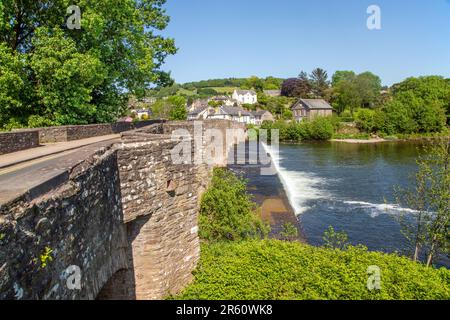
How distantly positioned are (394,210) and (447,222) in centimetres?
1000

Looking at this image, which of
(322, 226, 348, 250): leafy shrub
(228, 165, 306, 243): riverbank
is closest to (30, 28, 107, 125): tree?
(228, 165, 306, 243): riverbank

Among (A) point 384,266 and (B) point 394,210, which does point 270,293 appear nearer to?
(A) point 384,266

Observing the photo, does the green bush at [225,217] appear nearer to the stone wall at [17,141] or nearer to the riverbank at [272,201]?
the riverbank at [272,201]

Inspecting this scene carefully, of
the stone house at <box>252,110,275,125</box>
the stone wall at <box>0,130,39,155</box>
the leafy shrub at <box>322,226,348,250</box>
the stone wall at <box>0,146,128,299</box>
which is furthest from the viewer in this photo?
the stone house at <box>252,110,275,125</box>

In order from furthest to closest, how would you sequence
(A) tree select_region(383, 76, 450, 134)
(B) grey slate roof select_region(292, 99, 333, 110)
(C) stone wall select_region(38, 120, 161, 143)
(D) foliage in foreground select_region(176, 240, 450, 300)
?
(B) grey slate roof select_region(292, 99, 333, 110)
(A) tree select_region(383, 76, 450, 134)
(C) stone wall select_region(38, 120, 161, 143)
(D) foliage in foreground select_region(176, 240, 450, 300)

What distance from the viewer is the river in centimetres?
2271

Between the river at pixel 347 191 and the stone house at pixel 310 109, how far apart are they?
45.7m

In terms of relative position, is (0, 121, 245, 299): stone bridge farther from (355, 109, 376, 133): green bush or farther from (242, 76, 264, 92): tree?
(242, 76, 264, 92): tree

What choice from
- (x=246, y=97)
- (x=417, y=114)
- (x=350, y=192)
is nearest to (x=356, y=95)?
(x=417, y=114)

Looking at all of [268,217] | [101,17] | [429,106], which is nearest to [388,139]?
[429,106]

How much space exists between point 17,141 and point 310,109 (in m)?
94.4

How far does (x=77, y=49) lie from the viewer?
1834 cm

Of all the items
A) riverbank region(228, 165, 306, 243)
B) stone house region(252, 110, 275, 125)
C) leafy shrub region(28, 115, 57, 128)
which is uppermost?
stone house region(252, 110, 275, 125)

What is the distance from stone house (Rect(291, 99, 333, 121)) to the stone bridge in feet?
307
